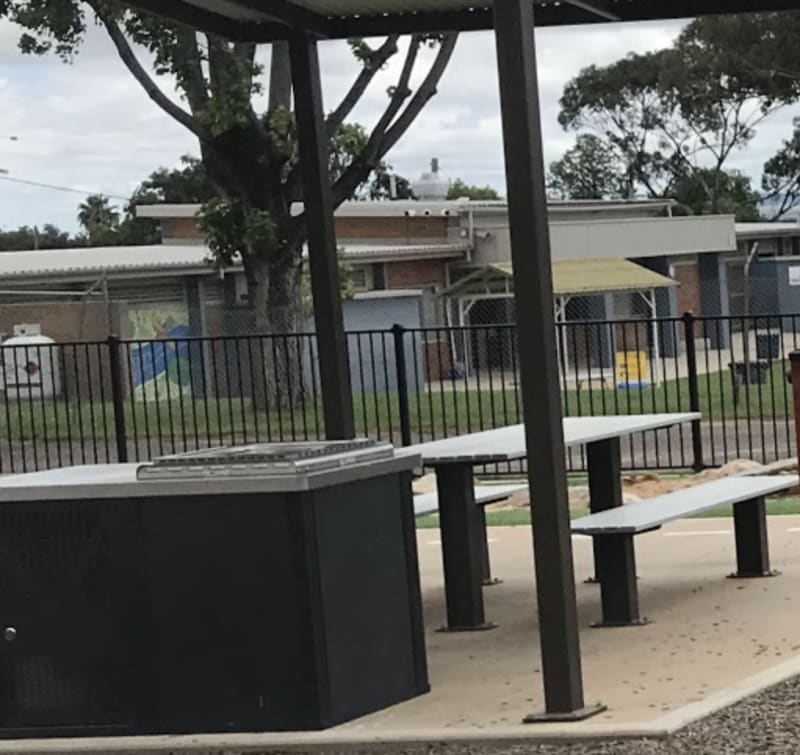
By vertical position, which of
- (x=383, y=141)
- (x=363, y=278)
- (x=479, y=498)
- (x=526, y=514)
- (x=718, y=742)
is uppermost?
(x=383, y=141)

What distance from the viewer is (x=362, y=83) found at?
3061 cm

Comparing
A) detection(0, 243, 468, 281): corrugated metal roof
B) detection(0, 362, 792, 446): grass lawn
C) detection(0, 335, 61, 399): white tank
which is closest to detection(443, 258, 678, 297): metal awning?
detection(0, 243, 468, 281): corrugated metal roof

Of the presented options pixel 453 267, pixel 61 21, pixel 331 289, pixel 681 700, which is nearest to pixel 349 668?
pixel 681 700

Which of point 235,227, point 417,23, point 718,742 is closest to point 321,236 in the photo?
point 417,23

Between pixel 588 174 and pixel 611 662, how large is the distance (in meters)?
77.0

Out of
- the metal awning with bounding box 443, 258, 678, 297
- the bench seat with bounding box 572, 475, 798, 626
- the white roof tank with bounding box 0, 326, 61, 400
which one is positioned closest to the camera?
the bench seat with bounding box 572, 475, 798, 626

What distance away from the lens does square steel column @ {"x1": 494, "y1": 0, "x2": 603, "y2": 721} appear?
651cm

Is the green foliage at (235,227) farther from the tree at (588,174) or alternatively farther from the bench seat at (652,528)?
the tree at (588,174)

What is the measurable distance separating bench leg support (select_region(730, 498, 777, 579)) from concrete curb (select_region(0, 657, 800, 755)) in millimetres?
3016

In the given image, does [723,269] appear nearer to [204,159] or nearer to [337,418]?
[204,159]

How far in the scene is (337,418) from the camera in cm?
1003

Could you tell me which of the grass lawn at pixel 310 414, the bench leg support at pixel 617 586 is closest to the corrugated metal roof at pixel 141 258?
the grass lawn at pixel 310 414

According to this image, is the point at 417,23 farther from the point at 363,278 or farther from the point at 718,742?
the point at 363,278

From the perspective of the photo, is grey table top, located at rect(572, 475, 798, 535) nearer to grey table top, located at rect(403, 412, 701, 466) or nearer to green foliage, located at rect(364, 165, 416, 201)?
grey table top, located at rect(403, 412, 701, 466)
